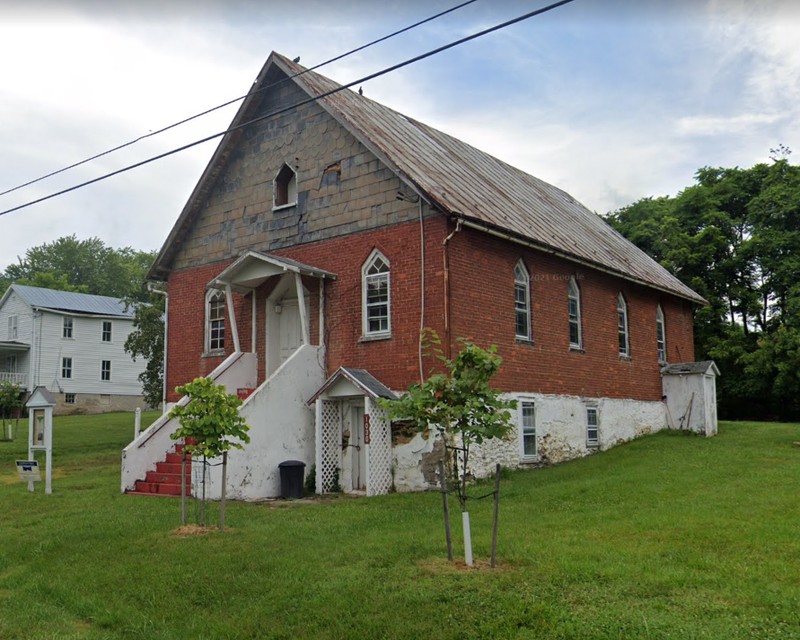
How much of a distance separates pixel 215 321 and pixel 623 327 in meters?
11.5

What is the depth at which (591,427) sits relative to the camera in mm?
20328

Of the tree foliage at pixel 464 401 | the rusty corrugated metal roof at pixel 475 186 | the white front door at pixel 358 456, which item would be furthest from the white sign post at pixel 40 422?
the tree foliage at pixel 464 401

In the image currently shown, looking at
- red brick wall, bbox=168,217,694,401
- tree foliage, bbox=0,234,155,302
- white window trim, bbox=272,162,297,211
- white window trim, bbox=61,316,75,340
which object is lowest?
red brick wall, bbox=168,217,694,401

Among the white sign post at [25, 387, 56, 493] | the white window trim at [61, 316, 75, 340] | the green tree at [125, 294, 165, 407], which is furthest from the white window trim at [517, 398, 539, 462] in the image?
the white window trim at [61, 316, 75, 340]

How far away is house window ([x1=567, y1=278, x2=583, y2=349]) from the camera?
20.0 meters

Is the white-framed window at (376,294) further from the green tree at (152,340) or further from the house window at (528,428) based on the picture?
the green tree at (152,340)

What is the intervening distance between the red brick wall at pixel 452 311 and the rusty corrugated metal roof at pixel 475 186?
0.52m

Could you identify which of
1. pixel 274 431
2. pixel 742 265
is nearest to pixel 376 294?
pixel 274 431

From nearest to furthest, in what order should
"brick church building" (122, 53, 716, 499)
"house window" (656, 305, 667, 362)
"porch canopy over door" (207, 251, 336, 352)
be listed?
"brick church building" (122, 53, 716, 499)
"porch canopy over door" (207, 251, 336, 352)
"house window" (656, 305, 667, 362)

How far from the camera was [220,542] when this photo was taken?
10391mm

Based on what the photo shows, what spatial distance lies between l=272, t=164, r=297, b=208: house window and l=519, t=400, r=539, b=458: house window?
744cm

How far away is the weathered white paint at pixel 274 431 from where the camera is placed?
1506 cm

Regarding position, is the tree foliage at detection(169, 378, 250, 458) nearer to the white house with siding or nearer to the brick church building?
the brick church building

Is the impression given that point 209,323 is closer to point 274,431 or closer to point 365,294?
point 365,294
